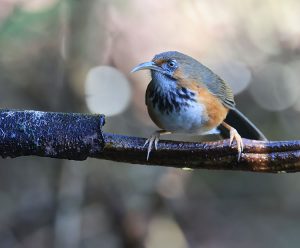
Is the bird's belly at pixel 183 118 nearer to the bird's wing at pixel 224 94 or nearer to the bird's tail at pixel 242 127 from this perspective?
the bird's wing at pixel 224 94

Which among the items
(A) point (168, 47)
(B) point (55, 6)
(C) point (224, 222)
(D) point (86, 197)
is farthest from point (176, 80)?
(C) point (224, 222)

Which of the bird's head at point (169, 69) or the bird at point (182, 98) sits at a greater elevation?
the bird's head at point (169, 69)

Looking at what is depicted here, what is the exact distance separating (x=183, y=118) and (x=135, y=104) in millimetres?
3674

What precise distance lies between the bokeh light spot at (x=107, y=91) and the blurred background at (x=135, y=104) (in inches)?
0.6

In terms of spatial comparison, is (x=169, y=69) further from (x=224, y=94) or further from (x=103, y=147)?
(x=103, y=147)

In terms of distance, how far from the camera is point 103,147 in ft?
7.23

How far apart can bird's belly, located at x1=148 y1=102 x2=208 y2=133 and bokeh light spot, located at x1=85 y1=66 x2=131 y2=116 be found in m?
2.44

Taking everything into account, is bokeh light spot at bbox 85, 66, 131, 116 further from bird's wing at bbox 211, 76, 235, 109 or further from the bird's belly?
the bird's belly

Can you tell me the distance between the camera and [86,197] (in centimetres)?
625

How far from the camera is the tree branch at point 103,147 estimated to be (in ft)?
7.02

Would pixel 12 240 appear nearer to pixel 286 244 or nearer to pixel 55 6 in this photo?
pixel 55 6

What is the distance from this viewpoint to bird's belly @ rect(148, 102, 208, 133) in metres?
3.32

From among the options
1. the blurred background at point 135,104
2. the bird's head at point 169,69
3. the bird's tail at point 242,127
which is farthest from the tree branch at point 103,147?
the blurred background at point 135,104

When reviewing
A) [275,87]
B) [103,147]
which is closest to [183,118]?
[103,147]
